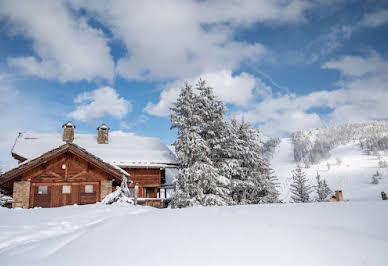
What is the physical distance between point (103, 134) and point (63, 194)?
11.0 m

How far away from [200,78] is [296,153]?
508 feet

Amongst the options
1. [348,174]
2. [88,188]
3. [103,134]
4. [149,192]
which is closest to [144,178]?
[149,192]

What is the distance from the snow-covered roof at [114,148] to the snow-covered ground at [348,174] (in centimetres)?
2224

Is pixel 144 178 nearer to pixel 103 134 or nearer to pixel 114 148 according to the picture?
pixel 114 148

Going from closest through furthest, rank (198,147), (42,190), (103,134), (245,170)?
(42,190)
(198,147)
(245,170)
(103,134)

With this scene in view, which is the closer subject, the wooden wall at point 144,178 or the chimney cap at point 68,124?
the wooden wall at point 144,178

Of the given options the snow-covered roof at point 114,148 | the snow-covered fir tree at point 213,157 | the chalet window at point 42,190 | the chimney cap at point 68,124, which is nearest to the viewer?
the chalet window at point 42,190

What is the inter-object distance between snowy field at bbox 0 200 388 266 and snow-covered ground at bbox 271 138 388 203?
3624 cm

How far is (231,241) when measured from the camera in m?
3.26

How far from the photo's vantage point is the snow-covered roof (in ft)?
73.3

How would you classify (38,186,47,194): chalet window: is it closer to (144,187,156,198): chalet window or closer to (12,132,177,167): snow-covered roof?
(12,132,177,167): snow-covered roof

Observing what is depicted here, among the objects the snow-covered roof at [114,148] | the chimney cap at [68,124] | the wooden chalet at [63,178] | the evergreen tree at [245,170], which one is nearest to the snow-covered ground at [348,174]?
the evergreen tree at [245,170]

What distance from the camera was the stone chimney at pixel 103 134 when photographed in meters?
26.8

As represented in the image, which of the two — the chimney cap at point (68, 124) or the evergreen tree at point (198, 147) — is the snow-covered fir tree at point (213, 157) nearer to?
the evergreen tree at point (198, 147)
